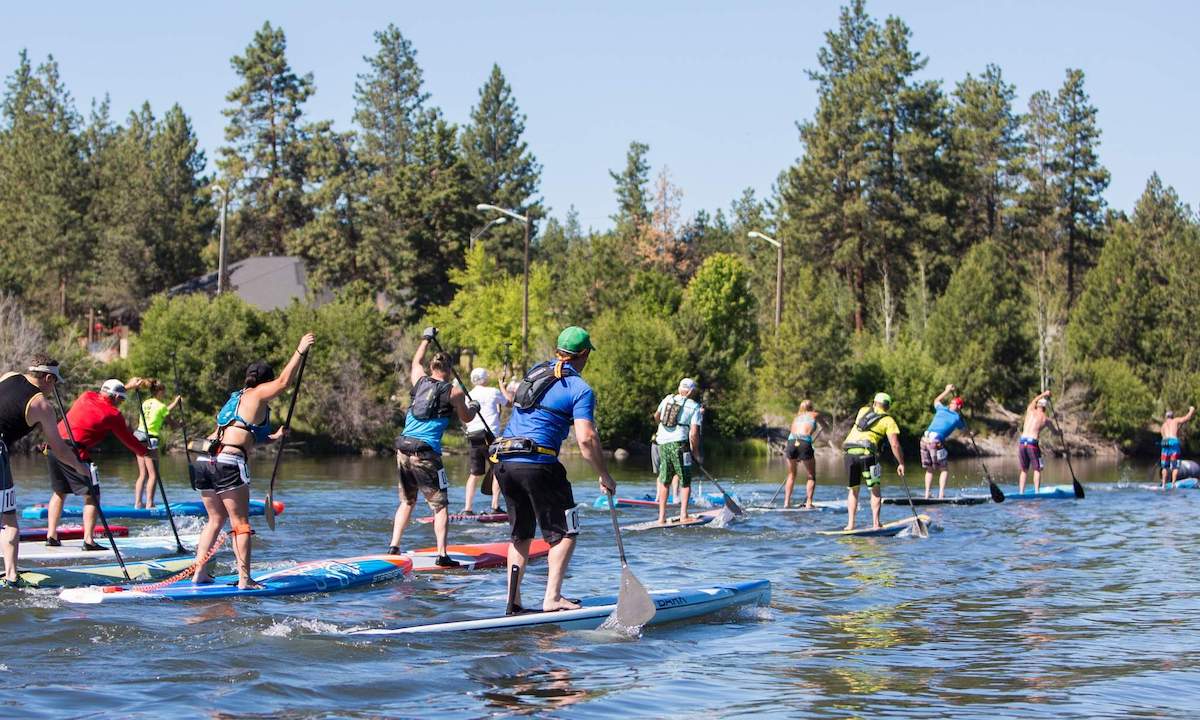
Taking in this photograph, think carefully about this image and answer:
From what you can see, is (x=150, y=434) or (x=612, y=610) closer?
(x=612, y=610)

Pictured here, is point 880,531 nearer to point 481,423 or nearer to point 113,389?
point 481,423

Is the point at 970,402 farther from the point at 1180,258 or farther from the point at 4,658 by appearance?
the point at 4,658

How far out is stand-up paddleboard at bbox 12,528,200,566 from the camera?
13.5 m

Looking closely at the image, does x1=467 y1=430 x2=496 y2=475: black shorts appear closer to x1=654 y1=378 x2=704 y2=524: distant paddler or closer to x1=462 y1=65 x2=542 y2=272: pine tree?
x1=654 y1=378 x2=704 y2=524: distant paddler

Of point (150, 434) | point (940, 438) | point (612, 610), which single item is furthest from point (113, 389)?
point (940, 438)

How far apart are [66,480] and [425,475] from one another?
12.0 feet

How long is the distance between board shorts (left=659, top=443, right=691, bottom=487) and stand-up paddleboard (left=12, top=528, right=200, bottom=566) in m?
6.04

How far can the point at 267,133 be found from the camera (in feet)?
246

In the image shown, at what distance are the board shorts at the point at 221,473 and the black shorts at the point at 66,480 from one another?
2.54 metres

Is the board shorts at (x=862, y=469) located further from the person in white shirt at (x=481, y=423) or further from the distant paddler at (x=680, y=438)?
the person in white shirt at (x=481, y=423)

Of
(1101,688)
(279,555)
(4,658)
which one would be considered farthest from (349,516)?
(1101,688)

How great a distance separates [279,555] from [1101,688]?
8857 millimetres

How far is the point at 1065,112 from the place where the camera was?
2778 inches

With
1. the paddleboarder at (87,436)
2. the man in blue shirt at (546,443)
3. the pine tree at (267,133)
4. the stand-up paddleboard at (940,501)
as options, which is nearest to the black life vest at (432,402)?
the paddleboarder at (87,436)
